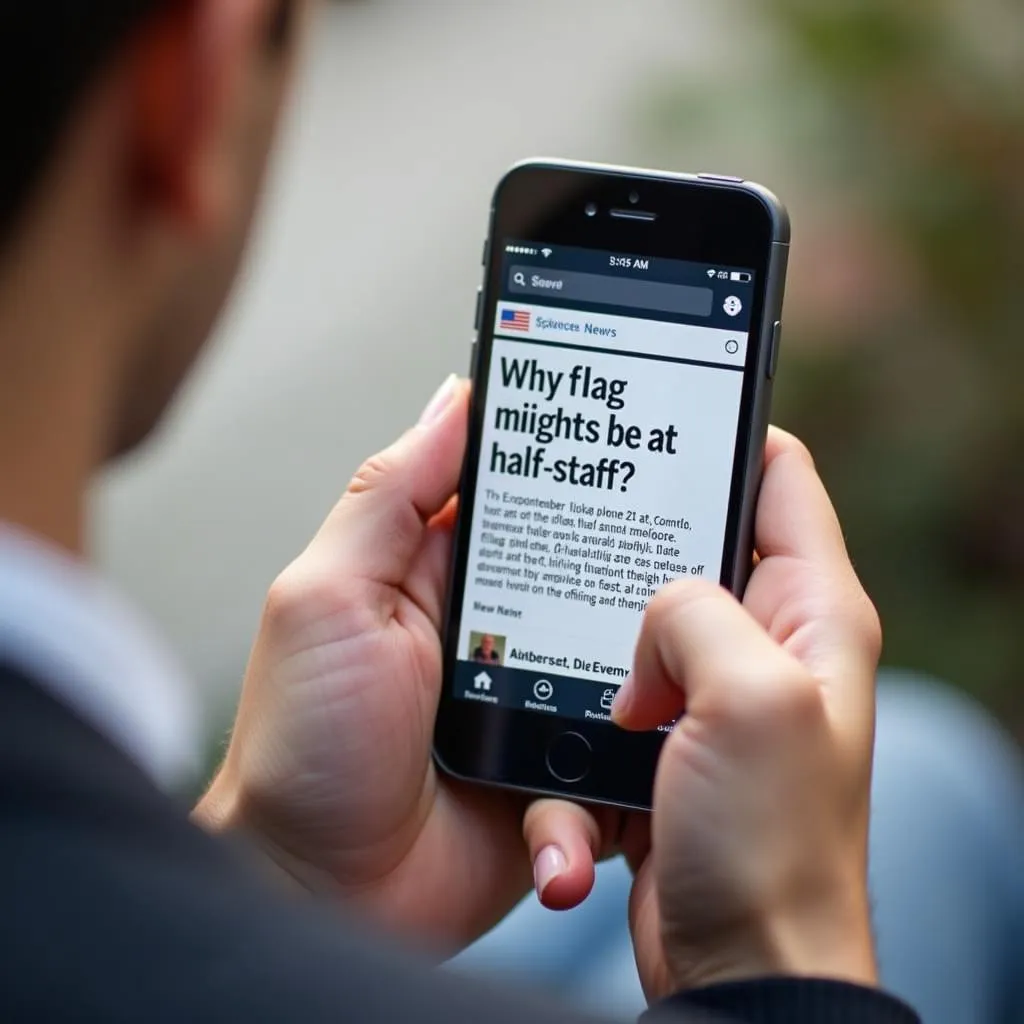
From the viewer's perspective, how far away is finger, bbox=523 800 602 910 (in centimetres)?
96

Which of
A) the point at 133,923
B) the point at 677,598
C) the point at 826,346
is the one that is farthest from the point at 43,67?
the point at 826,346

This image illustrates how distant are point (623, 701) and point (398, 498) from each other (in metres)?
0.26

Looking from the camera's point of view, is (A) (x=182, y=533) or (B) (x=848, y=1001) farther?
(A) (x=182, y=533)

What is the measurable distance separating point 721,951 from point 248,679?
0.41 m

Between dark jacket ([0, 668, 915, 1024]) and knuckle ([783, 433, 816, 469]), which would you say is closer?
dark jacket ([0, 668, 915, 1024])

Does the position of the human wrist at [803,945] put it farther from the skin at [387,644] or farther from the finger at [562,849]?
the finger at [562,849]

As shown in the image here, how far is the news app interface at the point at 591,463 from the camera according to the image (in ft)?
3.48

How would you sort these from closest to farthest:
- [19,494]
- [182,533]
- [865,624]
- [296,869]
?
[19,494] < [865,624] < [296,869] < [182,533]

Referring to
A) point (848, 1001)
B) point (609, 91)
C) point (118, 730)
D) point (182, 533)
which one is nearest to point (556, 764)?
point (848, 1001)

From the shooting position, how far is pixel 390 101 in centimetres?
391

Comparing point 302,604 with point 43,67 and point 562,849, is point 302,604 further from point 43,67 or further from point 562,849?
point 43,67

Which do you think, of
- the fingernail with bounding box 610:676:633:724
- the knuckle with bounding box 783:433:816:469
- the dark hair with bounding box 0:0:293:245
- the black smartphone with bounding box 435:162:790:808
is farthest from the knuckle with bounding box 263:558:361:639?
the dark hair with bounding box 0:0:293:245

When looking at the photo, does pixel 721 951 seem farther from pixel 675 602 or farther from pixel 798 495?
pixel 798 495

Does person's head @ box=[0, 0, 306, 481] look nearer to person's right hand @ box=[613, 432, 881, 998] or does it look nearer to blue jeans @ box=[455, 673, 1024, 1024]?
person's right hand @ box=[613, 432, 881, 998]
